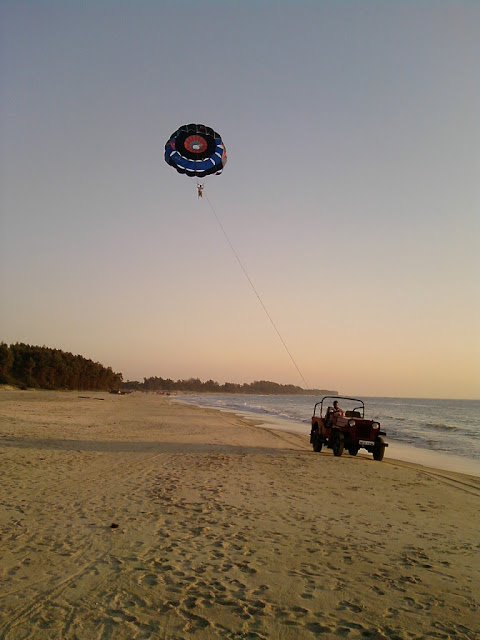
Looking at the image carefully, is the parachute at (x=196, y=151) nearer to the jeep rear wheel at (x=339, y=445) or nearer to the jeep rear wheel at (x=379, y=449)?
the jeep rear wheel at (x=339, y=445)

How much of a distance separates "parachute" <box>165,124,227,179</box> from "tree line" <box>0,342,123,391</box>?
200ft

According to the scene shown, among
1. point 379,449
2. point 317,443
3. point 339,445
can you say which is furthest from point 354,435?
point 317,443

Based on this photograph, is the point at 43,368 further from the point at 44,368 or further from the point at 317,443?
the point at 317,443

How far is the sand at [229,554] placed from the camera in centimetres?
371

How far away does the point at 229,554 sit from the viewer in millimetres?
5203

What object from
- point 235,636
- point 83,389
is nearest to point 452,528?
point 235,636

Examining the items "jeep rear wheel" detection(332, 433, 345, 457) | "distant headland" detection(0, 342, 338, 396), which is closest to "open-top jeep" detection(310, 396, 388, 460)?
"jeep rear wheel" detection(332, 433, 345, 457)

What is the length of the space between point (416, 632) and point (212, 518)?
11.7 feet

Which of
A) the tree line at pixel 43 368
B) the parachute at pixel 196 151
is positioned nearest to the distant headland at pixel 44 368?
the tree line at pixel 43 368

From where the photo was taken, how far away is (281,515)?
704 cm

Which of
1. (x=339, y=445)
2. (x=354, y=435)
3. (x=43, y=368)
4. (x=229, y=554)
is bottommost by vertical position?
(x=229, y=554)

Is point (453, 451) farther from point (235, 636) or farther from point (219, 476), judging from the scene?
point (235, 636)

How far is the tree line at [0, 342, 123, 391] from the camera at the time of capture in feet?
229

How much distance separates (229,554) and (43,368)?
81.4 metres
